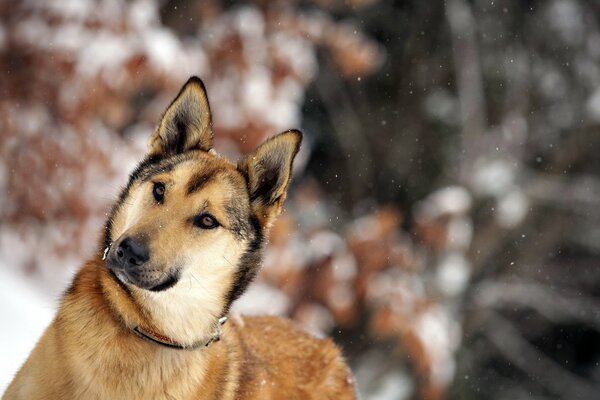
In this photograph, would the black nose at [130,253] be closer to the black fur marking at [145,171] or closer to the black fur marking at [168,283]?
the black fur marking at [168,283]

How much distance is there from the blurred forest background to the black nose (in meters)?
3.65

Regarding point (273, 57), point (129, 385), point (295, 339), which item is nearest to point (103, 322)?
point (129, 385)

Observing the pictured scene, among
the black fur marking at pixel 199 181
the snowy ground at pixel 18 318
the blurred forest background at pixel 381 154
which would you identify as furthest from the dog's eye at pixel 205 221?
the blurred forest background at pixel 381 154

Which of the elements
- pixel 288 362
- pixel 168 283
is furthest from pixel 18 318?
pixel 168 283

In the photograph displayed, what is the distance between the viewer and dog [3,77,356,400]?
3.06 metres

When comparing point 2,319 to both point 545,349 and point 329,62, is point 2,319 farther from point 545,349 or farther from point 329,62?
point 545,349

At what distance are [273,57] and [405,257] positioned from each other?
3.56 metres

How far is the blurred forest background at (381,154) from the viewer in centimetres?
891

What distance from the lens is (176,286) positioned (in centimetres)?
327

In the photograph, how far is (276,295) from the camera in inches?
410

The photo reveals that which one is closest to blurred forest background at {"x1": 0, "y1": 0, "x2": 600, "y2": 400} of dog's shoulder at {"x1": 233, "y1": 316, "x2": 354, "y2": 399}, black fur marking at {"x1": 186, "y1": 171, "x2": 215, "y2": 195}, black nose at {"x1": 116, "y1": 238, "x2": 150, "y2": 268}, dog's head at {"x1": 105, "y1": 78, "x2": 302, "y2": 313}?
dog's shoulder at {"x1": 233, "y1": 316, "x2": 354, "y2": 399}

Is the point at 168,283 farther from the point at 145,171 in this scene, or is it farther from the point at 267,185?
the point at 267,185

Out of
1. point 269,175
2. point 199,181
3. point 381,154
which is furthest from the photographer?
point 381,154

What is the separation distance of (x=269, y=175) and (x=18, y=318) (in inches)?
169
